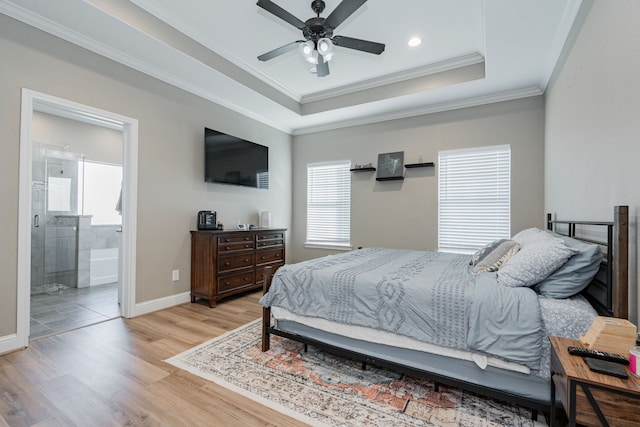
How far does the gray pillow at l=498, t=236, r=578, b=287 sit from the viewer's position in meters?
1.67

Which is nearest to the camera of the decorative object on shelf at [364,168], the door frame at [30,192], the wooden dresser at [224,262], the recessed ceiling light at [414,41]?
the door frame at [30,192]

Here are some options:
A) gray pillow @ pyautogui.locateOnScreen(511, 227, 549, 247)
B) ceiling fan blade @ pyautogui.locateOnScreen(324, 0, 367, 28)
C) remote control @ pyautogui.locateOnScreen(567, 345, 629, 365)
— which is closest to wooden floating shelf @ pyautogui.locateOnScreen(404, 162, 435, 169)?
gray pillow @ pyautogui.locateOnScreen(511, 227, 549, 247)

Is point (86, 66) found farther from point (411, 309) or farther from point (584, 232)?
point (584, 232)

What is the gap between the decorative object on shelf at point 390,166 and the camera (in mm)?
4582

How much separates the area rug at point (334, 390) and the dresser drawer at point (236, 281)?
118 centimetres

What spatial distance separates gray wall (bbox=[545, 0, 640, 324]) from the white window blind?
116 cm

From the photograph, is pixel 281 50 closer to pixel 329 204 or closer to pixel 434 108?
pixel 434 108

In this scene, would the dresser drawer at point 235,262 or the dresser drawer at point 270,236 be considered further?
the dresser drawer at point 270,236

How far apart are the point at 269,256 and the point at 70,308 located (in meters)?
2.49

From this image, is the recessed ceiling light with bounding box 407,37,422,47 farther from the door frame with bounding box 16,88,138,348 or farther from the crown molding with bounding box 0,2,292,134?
the door frame with bounding box 16,88,138,348

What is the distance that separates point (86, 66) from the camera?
2807 millimetres

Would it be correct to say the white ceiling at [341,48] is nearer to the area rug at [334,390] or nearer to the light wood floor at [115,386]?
the light wood floor at [115,386]

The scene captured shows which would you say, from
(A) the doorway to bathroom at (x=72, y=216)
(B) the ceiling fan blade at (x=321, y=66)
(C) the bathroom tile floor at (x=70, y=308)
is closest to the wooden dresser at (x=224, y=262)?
(C) the bathroom tile floor at (x=70, y=308)

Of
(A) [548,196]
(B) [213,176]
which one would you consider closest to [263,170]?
(B) [213,176]
